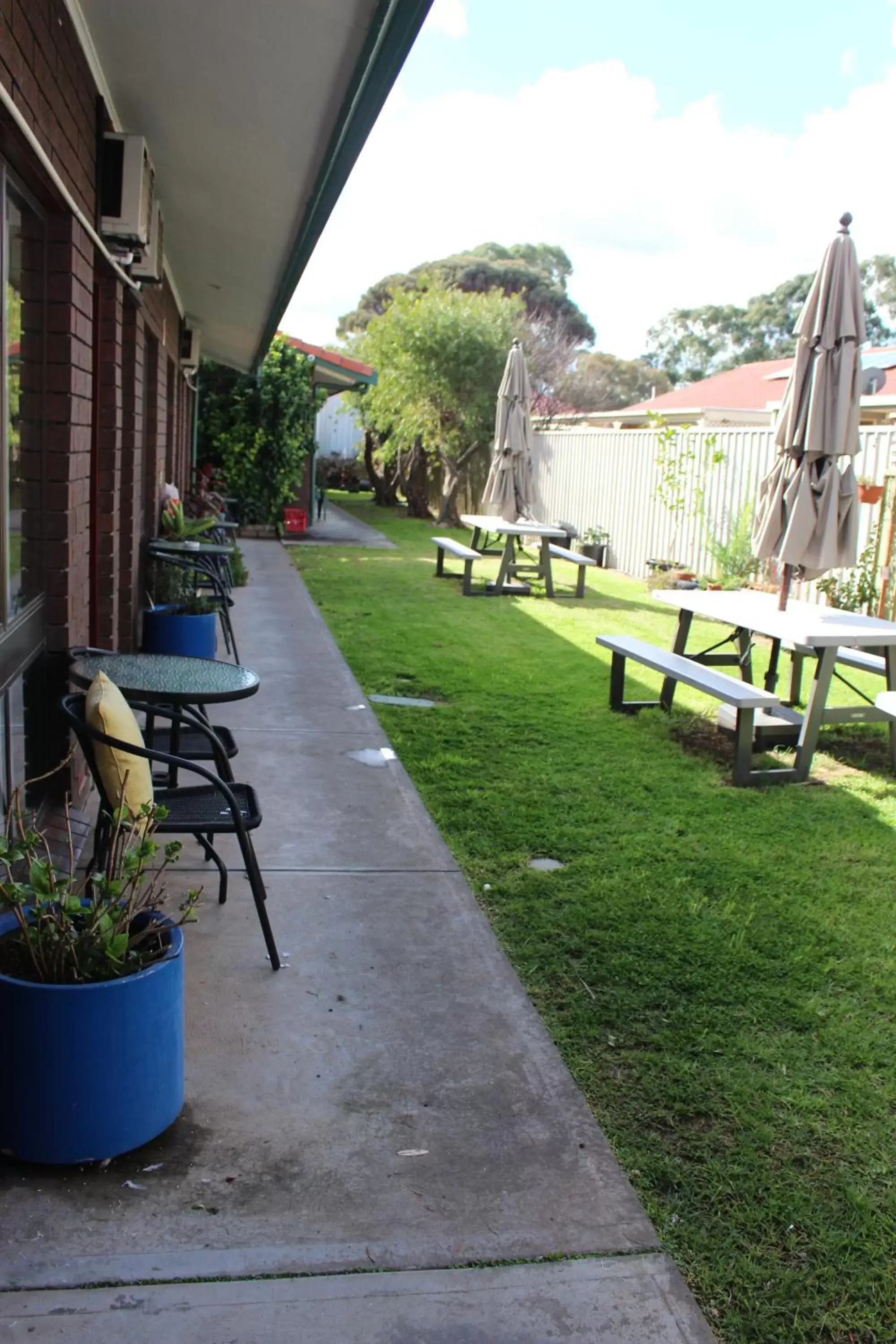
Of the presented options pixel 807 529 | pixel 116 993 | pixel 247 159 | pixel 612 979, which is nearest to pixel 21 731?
pixel 116 993

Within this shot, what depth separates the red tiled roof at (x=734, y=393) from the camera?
79.7ft

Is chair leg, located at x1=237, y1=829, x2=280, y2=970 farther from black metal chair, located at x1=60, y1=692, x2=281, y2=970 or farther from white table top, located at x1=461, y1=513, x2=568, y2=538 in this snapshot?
white table top, located at x1=461, y1=513, x2=568, y2=538

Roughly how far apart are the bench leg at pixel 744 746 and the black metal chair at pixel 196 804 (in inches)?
115

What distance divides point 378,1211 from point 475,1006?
3.35ft

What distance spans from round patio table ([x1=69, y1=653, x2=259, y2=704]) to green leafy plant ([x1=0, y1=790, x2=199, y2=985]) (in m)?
1.20

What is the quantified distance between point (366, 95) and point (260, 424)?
14.6 meters

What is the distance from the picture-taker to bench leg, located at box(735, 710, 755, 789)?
19.8 ft

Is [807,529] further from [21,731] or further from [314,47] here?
[21,731]

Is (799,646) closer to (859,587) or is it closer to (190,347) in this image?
(859,587)

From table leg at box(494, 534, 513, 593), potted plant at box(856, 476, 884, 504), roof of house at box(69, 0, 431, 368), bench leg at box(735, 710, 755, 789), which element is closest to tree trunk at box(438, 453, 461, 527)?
table leg at box(494, 534, 513, 593)

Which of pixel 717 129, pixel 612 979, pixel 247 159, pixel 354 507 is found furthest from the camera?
pixel 717 129

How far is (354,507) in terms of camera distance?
29.1 meters

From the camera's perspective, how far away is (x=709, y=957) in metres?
3.98

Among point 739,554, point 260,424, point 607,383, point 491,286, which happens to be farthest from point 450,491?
point 491,286
